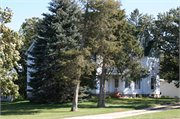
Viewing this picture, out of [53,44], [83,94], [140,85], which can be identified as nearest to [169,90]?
[140,85]

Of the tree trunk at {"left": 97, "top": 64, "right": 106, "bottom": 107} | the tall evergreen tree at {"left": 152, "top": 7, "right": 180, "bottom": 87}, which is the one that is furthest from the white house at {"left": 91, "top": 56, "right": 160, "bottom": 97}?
the tree trunk at {"left": 97, "top": 64, "right": 106, "bottom": 107}

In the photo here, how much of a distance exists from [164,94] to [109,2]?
28.6m

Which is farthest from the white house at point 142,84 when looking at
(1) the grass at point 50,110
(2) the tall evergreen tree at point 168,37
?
(1) the grass at point 50,110

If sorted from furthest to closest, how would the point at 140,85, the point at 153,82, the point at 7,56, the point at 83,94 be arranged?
the point at 153,82
the point at 140,85
the point at 83,94
the point at 7,56

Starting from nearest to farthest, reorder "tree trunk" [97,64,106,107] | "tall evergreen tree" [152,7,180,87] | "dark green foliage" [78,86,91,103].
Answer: "tree trunk" [97,64,106,107] < "dark green foliage" [78,86,91,103] < "tall evergreen tree" [152,7,180,87]

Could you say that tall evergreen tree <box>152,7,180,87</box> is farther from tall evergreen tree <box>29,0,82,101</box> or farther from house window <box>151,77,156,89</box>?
tall evergreen tree <box>29,0,82,101</box>

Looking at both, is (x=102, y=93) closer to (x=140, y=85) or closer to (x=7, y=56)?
(x=7, y=56)

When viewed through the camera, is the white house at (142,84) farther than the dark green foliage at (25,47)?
No

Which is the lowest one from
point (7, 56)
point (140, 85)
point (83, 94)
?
point (83, 94)

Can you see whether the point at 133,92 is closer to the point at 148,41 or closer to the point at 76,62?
the point at 148,41

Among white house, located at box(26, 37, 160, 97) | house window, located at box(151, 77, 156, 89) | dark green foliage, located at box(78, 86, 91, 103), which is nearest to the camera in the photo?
dark green foliage, located at box(78, 86, 91, 103)

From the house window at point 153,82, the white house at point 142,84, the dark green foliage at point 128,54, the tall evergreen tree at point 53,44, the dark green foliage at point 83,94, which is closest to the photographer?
the dark green foliage at point 128,54

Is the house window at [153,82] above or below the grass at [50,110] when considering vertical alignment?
above

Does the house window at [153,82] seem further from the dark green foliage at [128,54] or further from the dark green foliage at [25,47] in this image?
the dark green foliage at [25,47]
